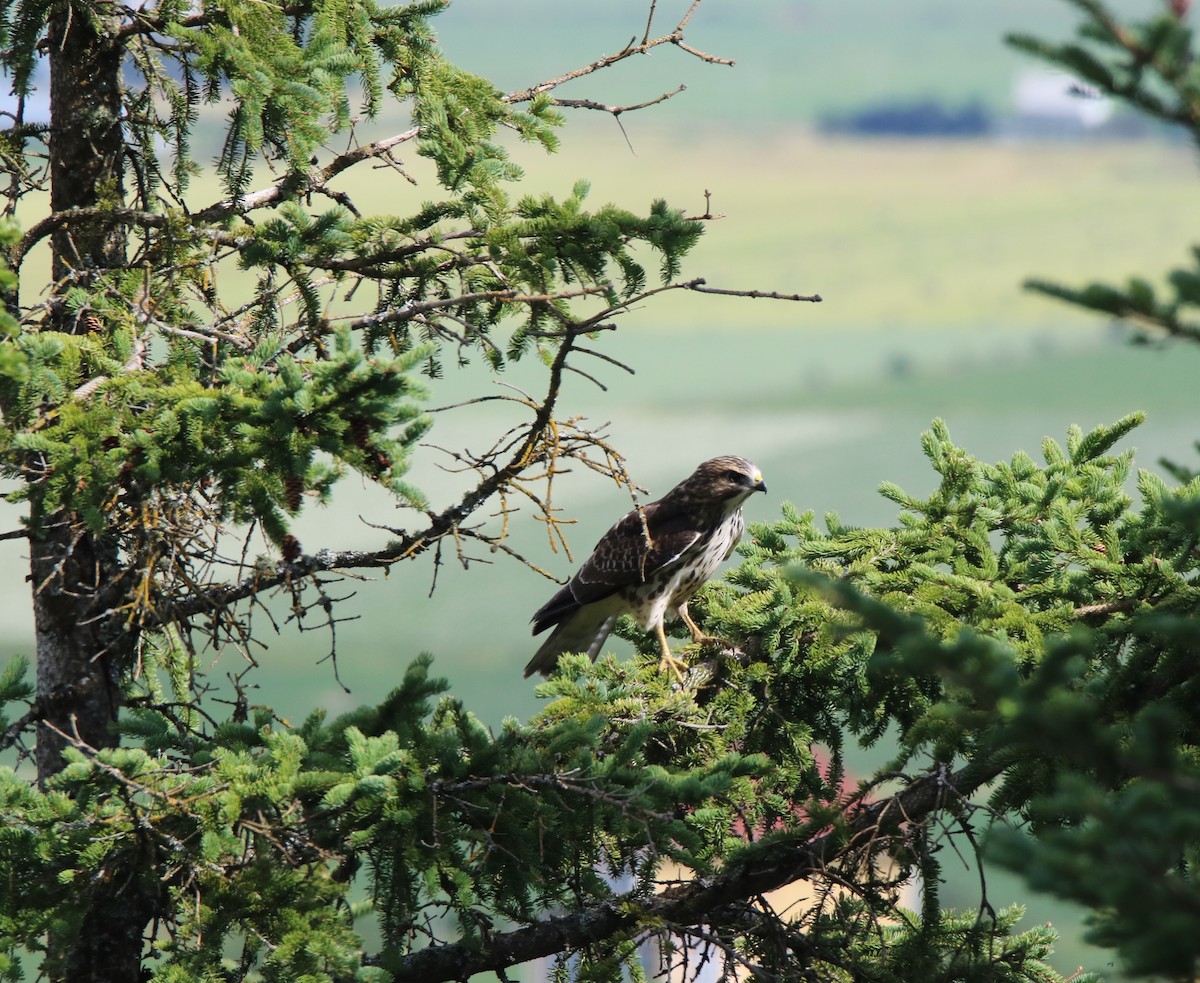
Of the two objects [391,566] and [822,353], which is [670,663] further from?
[822,353]

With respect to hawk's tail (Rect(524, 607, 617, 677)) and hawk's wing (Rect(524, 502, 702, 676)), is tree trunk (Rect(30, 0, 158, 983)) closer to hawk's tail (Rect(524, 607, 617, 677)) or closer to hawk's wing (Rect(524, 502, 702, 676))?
hawk's wing (Rect(524, 502, 702, 676))

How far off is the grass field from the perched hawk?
32.3 meters

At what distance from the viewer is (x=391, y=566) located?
5121 millimetres

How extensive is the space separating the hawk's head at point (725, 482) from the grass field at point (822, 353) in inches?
1278

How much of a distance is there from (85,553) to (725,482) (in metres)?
3.42

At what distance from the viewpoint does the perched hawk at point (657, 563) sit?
7043 millimetres

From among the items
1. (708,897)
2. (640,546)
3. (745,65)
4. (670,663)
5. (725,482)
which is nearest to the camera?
(708,897)

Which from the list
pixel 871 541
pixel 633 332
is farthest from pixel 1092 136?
pixel 871 541

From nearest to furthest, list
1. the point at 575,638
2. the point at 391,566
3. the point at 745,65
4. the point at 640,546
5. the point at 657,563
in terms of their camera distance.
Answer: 1. the point at 391,566
2. the point at 657,563
3. the point at 640,546
4. the point at 575,638
5. the point at 745,65

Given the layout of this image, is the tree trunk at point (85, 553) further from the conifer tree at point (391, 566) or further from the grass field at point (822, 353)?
the grass field at point (822, 353)

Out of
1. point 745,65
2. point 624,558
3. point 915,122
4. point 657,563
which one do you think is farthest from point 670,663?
point 745,65

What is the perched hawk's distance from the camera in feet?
23.1

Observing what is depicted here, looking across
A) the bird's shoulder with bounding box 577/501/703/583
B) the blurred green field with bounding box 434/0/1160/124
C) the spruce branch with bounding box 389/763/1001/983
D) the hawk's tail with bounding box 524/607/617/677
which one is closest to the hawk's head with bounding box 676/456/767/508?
the bird's shoulder with bounding box 577/501/703/583

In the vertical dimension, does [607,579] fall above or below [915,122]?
below
